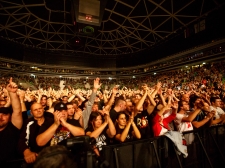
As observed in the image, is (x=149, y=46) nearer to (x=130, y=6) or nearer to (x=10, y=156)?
(x=130, y=6)

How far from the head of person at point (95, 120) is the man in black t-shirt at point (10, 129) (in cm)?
118

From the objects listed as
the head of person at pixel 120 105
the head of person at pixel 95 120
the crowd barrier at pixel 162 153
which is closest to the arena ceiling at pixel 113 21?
the head of person at pixel 120 105

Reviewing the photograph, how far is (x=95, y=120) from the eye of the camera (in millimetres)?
2555

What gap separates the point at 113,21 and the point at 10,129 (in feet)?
78.0

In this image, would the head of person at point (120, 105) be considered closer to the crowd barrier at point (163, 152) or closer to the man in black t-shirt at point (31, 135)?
the crowd barrier at point (163, 152)

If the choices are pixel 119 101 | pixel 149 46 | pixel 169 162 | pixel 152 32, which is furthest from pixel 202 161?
pixel 149 46

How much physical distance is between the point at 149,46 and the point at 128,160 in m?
26.7

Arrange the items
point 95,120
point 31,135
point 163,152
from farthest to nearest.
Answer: point 95,120 → point 163,152 → point 31,135

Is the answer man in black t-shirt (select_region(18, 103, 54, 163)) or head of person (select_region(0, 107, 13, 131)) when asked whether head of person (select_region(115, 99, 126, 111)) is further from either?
head of person (select_region(0, 107, 13, 131))

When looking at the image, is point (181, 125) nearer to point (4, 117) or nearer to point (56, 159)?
point (56, 159)

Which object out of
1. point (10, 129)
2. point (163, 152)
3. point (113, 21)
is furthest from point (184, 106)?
point (113, 21)

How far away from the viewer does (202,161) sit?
9.05 feet

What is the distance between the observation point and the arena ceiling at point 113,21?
17.4 m

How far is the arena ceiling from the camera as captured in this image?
1742 cm
